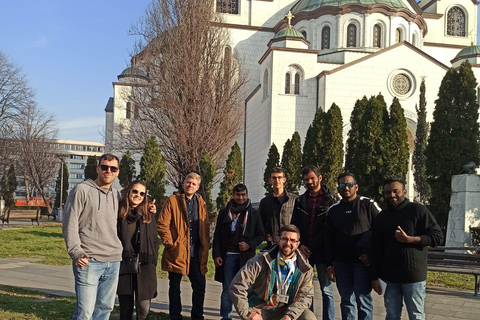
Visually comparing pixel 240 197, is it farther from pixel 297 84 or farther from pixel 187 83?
pixel 297 84

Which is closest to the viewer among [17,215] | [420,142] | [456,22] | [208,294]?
[208,294]

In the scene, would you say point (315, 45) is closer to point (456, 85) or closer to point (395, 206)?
point (456, 85)

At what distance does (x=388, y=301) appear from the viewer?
4.88 metres

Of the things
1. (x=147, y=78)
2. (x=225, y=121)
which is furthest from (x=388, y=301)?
(x=147, y=78)

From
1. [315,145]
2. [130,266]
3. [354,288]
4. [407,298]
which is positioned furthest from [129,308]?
[315,145]

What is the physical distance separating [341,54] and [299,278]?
95.6ft

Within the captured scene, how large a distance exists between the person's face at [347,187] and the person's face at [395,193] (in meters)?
0.51

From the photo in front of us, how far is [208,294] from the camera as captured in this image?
8.13 meters

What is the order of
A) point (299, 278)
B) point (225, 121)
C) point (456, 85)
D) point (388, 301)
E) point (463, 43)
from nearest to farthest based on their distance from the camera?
point (299, 278), point (388, 301), point (456, 85), point (225, 121), point (463, 43)

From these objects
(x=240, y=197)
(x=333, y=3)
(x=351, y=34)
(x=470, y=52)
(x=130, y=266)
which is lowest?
(x=130, y=266)

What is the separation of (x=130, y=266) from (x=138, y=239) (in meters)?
0.29

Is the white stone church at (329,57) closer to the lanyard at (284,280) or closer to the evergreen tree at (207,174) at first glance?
the evergreen tree at (207,174)

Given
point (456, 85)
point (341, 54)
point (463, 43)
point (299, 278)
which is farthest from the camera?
point (463, 43)

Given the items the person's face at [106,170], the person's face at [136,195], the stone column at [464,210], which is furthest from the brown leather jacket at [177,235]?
the stone column at [464,210]
